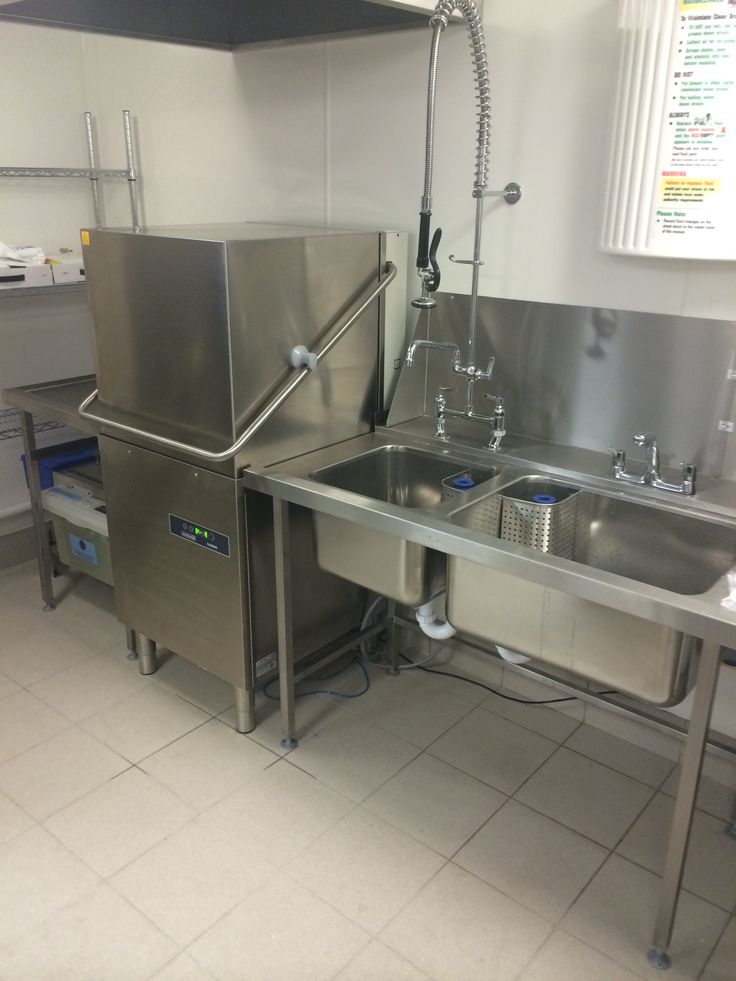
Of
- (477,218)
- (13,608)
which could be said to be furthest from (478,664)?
(13,608)

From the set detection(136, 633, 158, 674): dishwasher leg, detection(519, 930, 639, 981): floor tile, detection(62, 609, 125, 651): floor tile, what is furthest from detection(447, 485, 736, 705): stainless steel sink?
detection(62, 609, 125, 651): floor tile

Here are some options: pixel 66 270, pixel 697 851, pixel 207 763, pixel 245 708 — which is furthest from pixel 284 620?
pixel 66 270

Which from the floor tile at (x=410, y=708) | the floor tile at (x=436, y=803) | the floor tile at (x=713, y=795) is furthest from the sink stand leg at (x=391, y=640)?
the floor tile at (x=713, y=795)

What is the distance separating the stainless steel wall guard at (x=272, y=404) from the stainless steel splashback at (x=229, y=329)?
2 centimetres

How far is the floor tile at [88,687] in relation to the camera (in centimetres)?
227

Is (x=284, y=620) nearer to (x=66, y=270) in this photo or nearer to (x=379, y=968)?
(x=379, y=968)

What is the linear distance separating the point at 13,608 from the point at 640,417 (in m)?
2.19

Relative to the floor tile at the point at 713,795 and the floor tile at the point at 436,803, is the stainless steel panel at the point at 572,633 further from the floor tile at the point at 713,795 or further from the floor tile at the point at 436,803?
the floor tile at the point at 713,795

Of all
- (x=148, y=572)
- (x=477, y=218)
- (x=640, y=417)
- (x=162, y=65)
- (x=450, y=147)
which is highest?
(x=162, y=65)

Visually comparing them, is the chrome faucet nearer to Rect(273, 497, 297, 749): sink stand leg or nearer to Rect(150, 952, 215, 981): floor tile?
Rect(273, 497, 297, 749): sink stand leg

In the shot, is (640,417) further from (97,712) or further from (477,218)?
(97,712)

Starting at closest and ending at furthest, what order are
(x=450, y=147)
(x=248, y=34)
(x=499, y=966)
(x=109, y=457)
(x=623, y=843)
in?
(x=499, y=966)
(x=623, y=843)
(x=450, y=147)
(x=109, y=457)
(x=248, y=34)

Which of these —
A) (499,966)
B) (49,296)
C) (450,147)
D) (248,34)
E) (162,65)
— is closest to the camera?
(499,966)

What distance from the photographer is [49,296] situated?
3053 mm
